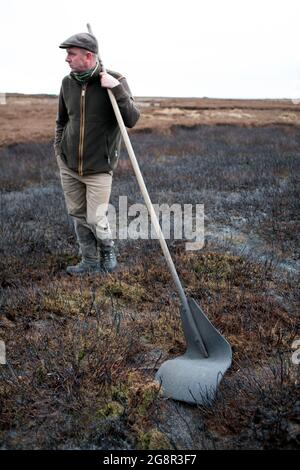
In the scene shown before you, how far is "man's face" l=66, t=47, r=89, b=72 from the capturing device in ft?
10.9

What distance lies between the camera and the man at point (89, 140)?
3.37 m

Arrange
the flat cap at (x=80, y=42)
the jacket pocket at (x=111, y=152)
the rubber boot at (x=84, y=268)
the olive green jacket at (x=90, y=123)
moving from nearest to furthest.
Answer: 1. the flat cap at (x=80, y=42)
2. the olive green jacket at (x=90, y=123)
3. the jacket pocket at (x=111, y=152)
4. the rubber boot at (x=84, y=268)

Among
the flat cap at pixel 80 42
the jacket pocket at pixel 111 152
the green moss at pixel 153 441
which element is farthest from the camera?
the jacket pocket at pixel 111 152

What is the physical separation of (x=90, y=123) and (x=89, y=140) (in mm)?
158

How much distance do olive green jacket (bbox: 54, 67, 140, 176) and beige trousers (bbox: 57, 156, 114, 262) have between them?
4.3 inches

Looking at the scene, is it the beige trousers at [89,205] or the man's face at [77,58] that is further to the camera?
the beige trousers at [89,205]

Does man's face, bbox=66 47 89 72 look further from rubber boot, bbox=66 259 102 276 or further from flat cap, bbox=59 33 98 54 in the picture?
rubber boot, bbox=66 259 102 276

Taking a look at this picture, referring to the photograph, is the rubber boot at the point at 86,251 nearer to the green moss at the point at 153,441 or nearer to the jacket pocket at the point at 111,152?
the jacket pocket at the point at 111,152

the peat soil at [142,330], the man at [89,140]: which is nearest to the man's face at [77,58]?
the man at [89,140]

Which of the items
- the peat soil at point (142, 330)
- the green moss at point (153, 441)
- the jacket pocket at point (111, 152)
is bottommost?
the green moss at point (153, 441)

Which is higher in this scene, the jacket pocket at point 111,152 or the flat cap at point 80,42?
the flat cap at point 80,42

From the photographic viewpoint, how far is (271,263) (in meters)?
4.25
